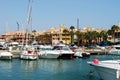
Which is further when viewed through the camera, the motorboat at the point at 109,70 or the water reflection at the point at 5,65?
the water reflection at the point at 5,65

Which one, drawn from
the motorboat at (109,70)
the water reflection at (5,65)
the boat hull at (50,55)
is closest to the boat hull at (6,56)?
the water reflection at (5,65)

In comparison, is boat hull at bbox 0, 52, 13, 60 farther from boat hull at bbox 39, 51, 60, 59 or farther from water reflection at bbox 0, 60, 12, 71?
boat hull at bbox 39, 51, 60, 59

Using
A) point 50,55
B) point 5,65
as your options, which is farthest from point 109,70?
point 50,55

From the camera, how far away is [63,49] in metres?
74.2

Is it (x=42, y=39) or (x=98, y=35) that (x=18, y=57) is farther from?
(x=42, y=39)

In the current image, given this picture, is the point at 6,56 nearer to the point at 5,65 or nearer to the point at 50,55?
the point at 5,65

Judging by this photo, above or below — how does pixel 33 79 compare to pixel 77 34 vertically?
below

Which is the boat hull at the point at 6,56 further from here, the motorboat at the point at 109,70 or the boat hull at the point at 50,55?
the motorboat at the point at 109,70

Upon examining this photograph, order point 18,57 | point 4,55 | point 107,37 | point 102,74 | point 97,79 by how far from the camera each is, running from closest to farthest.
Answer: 1. point 102,74
2. point 97,79
3. point 4,55
4. point 18,57
5. point 107,37

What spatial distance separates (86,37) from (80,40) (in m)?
3.97

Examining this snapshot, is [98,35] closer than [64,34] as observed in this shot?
Yes

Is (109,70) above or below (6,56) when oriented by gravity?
below

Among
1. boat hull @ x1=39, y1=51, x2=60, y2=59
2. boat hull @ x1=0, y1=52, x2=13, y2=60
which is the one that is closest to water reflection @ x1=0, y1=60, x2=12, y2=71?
boat hull @ x1=0, y1=52, x2=13, y2=60

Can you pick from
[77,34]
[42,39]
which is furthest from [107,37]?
[42,39]
